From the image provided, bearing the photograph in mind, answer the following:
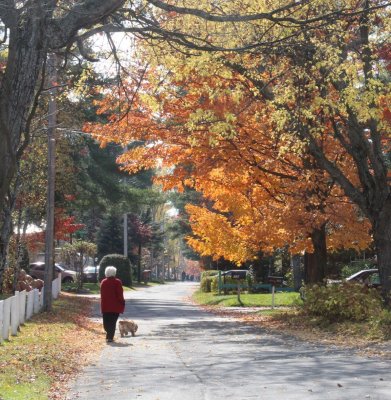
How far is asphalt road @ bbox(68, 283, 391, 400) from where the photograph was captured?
904 centimetres

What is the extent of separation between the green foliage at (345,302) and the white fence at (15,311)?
732cm

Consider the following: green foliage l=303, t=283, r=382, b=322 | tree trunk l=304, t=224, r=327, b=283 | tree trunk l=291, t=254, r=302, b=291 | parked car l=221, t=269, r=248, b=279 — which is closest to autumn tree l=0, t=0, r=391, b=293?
green foliage l=303, t=283, r=382, b=322

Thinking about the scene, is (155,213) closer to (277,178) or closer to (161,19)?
(277,178)

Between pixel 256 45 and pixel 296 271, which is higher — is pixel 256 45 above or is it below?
above

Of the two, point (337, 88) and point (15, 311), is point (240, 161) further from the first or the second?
point (15, 311)

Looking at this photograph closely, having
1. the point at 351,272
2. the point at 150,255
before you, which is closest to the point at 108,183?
the point at 351,272

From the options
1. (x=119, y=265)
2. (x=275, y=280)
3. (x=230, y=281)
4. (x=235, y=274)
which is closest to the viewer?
(x=275, y=280)

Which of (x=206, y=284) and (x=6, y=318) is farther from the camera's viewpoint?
(x=206, y=284)

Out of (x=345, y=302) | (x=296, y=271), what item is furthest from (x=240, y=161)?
(x=296, y=271)

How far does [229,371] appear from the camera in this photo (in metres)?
11.0

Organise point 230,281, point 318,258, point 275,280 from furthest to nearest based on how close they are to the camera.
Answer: point 230,281
point 275,280
point 318,258

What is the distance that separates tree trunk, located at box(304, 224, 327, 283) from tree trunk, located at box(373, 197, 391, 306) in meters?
4.92

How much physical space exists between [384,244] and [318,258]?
573 cm

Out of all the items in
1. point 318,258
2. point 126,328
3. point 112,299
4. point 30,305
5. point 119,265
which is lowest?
point 126,328
